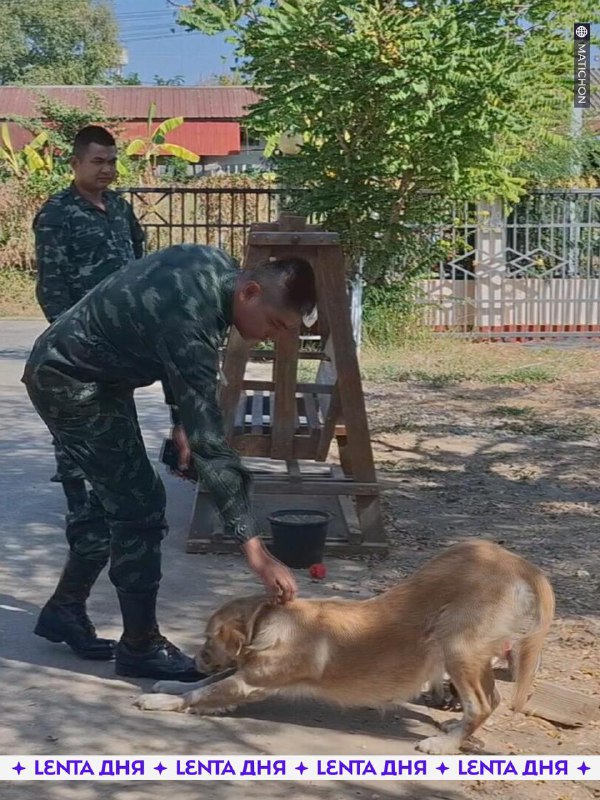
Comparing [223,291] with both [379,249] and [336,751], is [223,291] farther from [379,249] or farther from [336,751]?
[379,249]

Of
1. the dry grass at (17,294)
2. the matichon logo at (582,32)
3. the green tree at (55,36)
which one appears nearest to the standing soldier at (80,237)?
the matichon logo at (582,32)

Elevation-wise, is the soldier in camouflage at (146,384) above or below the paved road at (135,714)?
above

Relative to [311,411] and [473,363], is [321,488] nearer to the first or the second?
[311,411]

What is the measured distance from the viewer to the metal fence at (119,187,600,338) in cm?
1627

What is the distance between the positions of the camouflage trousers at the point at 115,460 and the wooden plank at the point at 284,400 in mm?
2069

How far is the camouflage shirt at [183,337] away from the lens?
11.8ft

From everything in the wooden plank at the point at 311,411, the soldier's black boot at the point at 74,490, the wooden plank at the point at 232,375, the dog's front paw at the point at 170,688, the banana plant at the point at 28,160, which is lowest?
the dog's front paw at the point at 170,688

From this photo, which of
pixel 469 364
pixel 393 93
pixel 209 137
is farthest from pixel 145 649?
pixel 209 137

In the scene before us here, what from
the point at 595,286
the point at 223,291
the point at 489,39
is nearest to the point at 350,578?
the point at 223,291

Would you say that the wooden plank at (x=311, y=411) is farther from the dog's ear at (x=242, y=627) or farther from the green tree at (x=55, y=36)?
the green tree at (x=55, y=36)

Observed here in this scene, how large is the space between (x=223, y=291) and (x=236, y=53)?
35.0ft

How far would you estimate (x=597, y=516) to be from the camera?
23.6 ft

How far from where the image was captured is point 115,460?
4238mm

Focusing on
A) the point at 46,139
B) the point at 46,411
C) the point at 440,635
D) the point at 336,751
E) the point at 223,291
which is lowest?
the point at 336,751
